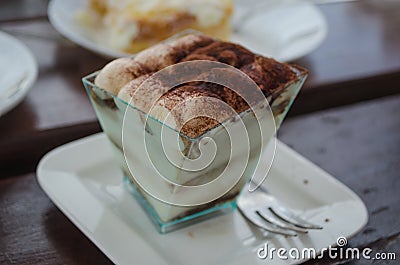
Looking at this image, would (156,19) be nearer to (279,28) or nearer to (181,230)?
(279,28)

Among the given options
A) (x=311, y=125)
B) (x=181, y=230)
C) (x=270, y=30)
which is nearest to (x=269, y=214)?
(x=181, y=230)

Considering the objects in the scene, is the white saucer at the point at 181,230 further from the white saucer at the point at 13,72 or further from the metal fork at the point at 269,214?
the white saucer at the point at 13,72

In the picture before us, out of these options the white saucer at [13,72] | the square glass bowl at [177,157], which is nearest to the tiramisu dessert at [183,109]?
the square glass bowl at [177,157]

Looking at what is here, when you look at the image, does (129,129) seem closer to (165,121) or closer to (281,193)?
(165,121)

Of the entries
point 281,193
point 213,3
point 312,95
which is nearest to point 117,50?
point 213,3

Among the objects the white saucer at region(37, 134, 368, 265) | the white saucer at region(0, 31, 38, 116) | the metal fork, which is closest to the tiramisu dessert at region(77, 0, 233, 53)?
the white saucer at region(0, 31, 38, 116)

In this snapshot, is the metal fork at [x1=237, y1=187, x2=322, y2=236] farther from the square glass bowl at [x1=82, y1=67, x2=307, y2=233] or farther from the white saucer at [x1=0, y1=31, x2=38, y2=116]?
the white saucer at [x1=0, y1=31, x2=38, y2=116]
